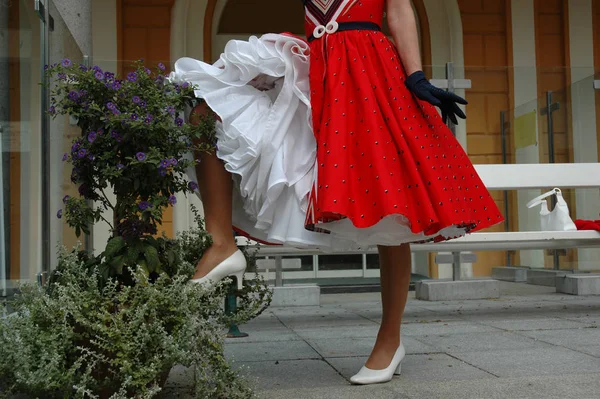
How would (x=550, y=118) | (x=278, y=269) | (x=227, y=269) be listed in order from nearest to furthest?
(x=227, y=269)
(x=278, y=269)
(x=550, y=118)

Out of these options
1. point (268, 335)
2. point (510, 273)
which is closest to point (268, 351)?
point (268, 335)

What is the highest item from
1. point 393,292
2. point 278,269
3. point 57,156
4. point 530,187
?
point 57,156

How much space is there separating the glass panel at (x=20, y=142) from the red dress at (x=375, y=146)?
1194mm

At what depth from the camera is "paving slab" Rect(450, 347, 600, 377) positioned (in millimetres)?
2567

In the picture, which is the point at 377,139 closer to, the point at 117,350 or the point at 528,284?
the point at 117,350

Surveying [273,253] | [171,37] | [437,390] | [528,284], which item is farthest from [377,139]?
[171,37]

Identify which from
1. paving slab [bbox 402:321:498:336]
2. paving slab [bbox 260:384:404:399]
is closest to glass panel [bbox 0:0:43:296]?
paving slab [bbox 260:384:404:399]

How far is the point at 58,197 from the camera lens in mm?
3266

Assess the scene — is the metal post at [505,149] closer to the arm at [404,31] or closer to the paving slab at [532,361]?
the paving slab at [532,361]

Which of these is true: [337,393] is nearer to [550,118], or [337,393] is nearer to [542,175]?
[542,175]

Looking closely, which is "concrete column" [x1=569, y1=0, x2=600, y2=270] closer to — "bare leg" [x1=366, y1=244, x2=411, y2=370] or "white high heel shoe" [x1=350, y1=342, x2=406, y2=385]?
"bare leg" [x1=366, y1=244, x2=411, y2=370]

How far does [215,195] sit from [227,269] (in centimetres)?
26

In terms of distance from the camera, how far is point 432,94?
7.48ft

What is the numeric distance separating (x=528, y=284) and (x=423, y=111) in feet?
16.7
